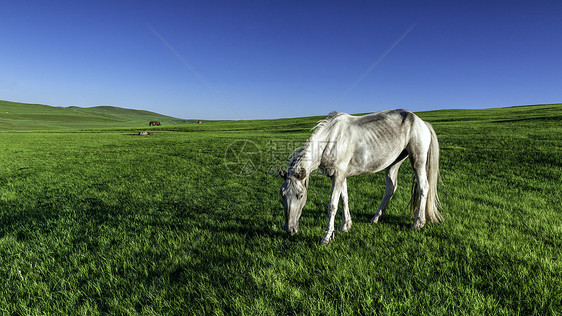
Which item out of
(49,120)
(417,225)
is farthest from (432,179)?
(49,120)

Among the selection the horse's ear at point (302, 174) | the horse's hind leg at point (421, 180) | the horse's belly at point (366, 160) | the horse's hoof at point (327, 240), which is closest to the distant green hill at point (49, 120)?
the horse's ear at point (302, 174)

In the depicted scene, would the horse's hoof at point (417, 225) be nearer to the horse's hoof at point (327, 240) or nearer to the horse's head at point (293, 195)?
the horse's hoof at point (327, 240)

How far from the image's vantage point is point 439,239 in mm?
3682

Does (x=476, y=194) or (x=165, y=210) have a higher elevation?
(x=476, y=194)

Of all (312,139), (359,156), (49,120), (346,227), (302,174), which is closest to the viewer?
(302,174)

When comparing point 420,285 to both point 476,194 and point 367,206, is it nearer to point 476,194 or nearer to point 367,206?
point 367,206

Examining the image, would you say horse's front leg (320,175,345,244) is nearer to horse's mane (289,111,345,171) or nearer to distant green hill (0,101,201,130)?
horse's mane (289,111,345,171)

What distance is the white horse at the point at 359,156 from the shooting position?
3.70 metres

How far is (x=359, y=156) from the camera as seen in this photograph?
414 cm

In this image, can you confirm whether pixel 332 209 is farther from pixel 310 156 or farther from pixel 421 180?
pixel 421 180

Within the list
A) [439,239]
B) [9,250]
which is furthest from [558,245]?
[9,250]

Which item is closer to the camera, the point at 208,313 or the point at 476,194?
the point at 208,313

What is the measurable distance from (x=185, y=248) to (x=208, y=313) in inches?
63.7

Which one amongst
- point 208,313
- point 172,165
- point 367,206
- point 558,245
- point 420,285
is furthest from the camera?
point 172,165
